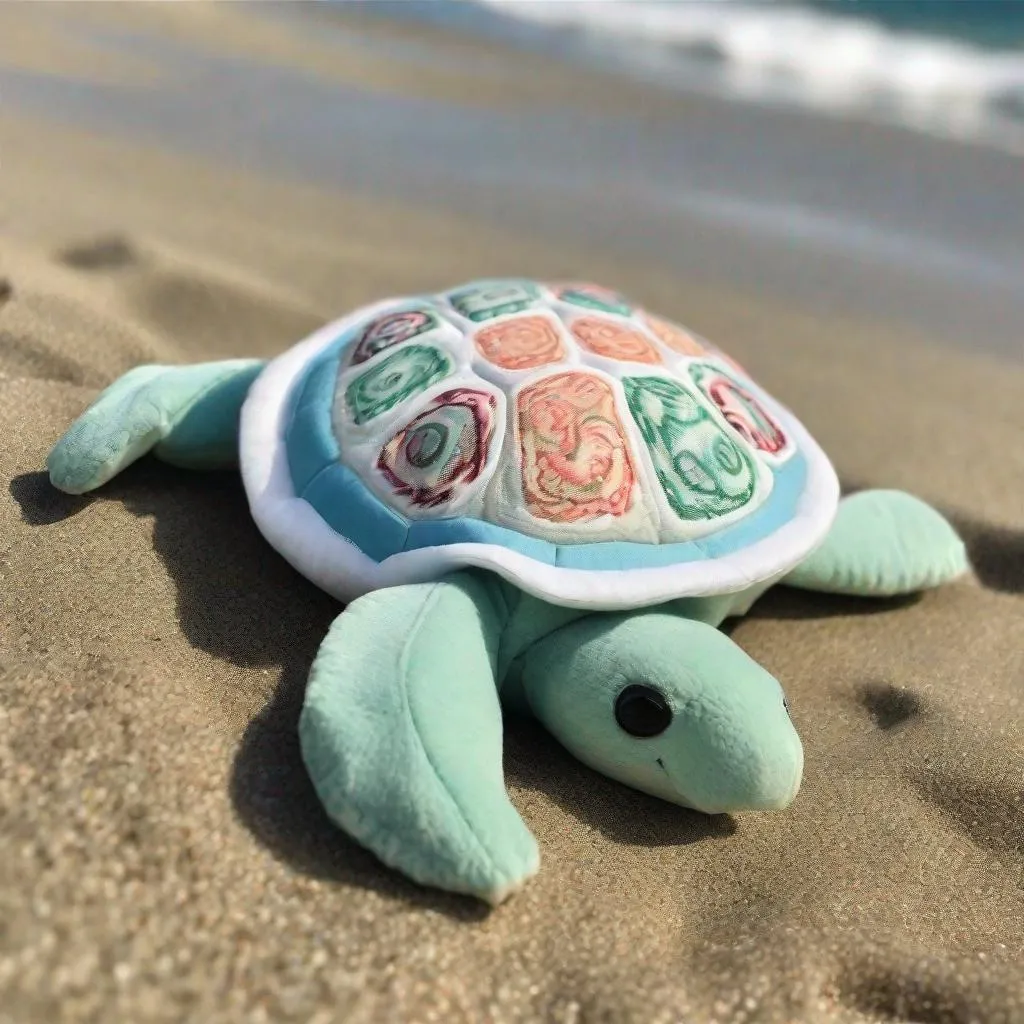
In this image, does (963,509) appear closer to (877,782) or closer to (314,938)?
(877,782)

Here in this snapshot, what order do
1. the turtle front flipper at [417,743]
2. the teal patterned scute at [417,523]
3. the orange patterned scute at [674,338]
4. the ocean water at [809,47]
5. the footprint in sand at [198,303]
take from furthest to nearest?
1. the ocean water at [809,47]
2. the footprint in sand at [198,303]
3. the orange patterned scute at [674,338]
4. the teal patterned scute at [417,523]
5. the turtle front flipper at [417,743]

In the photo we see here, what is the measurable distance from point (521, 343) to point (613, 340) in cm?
19

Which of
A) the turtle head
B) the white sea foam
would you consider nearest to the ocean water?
the white sea foam

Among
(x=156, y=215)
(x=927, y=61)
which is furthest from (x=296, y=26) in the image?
(x=927, y=61)

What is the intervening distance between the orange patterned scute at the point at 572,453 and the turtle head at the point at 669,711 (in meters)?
0.19

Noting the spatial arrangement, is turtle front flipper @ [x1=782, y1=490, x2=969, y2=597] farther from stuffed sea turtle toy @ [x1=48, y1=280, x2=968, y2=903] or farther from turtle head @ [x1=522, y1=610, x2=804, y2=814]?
turtle head @ [x1=522, y1=610, x2=804, y2=814]

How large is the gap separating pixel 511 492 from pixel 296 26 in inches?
255

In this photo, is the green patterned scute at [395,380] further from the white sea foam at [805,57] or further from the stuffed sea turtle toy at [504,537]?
the white sea foam at [805,57]

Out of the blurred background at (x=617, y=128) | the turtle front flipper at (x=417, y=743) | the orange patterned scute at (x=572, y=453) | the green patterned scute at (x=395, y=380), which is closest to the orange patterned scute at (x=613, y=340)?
the orange patterned scute at (x=572, y=453)

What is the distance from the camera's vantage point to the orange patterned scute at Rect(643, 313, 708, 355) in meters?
1.97

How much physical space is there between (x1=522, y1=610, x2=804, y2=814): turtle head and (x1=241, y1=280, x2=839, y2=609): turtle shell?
8cm

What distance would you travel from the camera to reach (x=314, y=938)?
1.14 metres

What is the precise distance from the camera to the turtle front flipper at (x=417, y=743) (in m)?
1.21

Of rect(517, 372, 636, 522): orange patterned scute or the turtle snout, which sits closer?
the turtle snout
